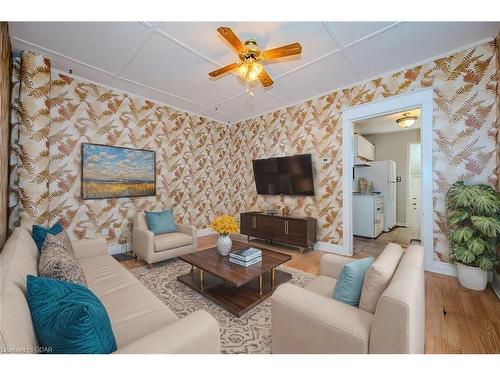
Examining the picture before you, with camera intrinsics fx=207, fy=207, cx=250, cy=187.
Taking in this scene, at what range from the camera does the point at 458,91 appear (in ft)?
8.48

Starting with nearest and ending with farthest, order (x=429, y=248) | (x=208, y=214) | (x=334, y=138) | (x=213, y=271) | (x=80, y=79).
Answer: (x=213, y=271) → (x=429, y=248) → (x=80, y=79) → (x=334, y=138) → (x=208, y=214)

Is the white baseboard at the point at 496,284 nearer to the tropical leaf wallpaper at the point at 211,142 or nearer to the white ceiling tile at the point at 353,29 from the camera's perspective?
the tropical leaf wallpaper at the point at 211,142

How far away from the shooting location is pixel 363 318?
107 centimetres

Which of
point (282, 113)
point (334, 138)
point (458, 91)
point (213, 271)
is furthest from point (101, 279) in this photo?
point (458, 91)

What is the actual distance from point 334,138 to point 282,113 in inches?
49.9

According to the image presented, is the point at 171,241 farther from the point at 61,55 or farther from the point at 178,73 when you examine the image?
the point at 61,55

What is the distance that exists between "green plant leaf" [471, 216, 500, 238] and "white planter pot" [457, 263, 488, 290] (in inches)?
17.4

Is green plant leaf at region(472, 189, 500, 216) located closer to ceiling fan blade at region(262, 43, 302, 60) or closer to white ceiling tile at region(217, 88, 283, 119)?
ceiling fan blade at region(262, 43, 302, 60)

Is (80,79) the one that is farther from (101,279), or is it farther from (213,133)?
(101,279)

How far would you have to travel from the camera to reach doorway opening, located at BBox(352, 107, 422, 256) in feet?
14.9

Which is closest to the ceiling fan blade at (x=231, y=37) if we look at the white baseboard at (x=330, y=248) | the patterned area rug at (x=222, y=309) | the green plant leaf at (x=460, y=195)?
the patterned area rug at (x=222, y=309)

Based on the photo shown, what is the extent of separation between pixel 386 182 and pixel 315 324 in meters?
5.07

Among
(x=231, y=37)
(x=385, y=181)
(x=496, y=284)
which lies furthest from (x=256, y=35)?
(x=385, y=181)
